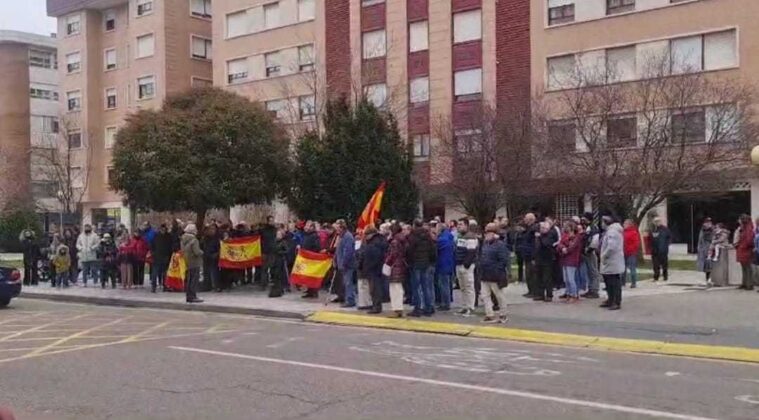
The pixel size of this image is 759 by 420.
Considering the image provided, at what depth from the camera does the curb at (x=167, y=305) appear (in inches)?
639

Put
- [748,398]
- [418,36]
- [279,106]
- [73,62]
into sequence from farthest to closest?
[73,62] → [279,106] → [418,36] → [748,398]

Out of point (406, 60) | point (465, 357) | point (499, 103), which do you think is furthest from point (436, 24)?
point (465, 357)

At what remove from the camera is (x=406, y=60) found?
144 feet

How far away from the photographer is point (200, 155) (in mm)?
19797

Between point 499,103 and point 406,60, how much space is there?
7745 mm

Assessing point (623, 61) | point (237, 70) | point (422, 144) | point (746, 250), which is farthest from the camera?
point (237, 70)

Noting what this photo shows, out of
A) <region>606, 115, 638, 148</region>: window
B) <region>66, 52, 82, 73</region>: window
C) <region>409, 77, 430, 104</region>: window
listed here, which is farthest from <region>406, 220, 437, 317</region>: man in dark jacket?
<region>66, 52, 82, 73</region>: window

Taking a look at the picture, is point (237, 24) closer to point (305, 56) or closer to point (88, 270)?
point (305, 56)

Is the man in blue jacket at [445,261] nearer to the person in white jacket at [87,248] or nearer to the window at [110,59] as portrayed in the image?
the person in white jacket at [87,248]

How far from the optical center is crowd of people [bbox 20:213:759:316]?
15.0 m

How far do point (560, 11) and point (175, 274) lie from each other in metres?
25.5

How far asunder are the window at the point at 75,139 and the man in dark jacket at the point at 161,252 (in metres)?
43.9

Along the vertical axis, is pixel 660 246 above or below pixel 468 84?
below

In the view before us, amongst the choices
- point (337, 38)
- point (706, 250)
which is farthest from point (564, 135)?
point (337, 38)
